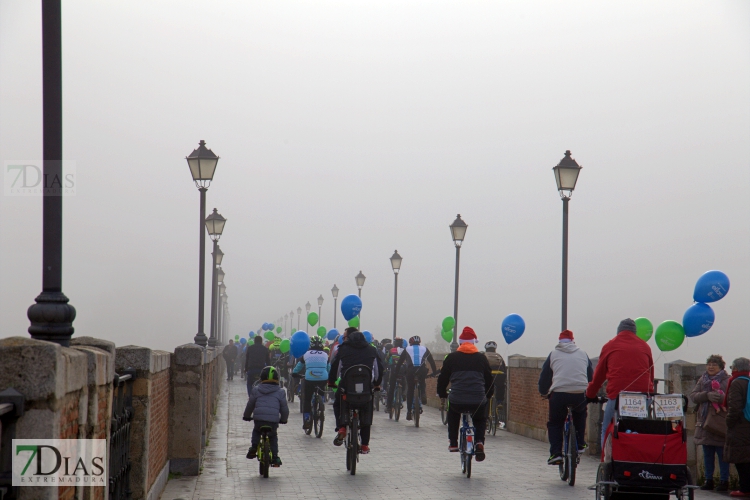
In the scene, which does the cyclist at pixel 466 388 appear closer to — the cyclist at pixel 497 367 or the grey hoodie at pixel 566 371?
the grey hoodie at pixel 566 371

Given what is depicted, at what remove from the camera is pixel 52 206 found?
19.8 ft

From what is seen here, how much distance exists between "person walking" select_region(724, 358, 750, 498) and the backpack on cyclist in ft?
15.3

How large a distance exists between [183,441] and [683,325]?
342 inches

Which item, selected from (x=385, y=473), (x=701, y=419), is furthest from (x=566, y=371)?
(x=385, y=473)

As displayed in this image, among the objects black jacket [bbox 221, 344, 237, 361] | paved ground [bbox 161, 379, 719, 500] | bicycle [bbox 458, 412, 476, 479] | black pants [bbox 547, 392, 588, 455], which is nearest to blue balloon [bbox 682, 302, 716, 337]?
paved ground [bbox 161, 379, 719, 500]

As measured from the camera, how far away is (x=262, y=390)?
12211mm

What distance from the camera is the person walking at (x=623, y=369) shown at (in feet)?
30.2

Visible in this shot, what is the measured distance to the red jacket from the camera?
9.23 m

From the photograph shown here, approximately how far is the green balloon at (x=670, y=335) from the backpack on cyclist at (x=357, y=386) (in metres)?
5.99

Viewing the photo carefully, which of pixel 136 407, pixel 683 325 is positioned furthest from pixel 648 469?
pixel 683 325

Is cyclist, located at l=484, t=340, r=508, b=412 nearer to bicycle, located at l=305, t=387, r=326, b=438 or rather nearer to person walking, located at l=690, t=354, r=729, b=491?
bicycle, located at l=305, t=387, r=326, b=438

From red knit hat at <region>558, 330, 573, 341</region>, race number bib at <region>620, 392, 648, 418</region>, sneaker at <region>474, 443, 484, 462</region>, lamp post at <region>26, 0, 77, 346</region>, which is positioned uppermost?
lamp post at <region>26, 0, 77, 346</region>

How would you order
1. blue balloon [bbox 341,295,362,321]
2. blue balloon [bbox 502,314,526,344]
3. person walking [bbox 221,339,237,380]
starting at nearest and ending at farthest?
blue balloon [bbox 502,314,526,344], blue balloon [bbox 341,295,362,321], person walking [bbox 221,339,237,380]

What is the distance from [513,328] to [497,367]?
13.0ft
